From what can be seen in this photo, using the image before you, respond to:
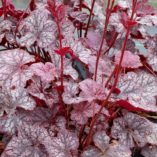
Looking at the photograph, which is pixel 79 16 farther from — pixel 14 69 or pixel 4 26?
pixel 14 69

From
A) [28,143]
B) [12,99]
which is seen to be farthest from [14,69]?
[28,143]

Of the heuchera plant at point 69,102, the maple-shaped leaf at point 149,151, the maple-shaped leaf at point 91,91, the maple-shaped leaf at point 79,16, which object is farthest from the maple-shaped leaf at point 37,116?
the maple-shaped leaf at point 79,16

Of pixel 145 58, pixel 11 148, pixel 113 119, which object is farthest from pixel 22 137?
pixel 145 58

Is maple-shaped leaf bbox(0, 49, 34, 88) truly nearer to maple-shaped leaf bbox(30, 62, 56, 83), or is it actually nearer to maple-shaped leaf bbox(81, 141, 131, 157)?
maple-shaped leaf bbox(30, 62, 56, 83)

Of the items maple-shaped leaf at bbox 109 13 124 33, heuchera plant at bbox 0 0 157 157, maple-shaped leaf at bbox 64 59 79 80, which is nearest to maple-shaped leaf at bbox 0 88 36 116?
heuchera plant at bbox 0 0 157 157

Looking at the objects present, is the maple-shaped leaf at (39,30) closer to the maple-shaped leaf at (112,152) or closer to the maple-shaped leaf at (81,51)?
the maple-shaped leaf at (81,51)

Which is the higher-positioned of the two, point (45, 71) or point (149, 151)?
point (45, 71)

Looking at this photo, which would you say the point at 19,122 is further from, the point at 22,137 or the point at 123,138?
the point at 123,138
